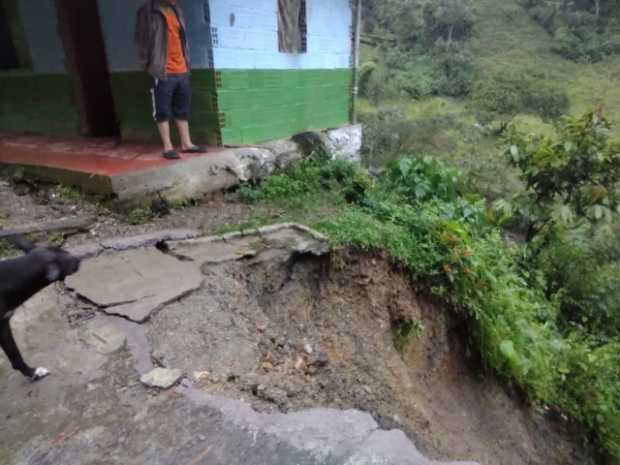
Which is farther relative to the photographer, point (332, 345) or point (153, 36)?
point (153, 36)

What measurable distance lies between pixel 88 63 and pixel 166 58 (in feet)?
8.02

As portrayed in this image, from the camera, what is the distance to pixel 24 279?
81.0 inches

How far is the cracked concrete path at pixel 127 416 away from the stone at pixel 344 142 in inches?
172

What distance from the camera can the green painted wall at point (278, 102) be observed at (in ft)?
17.1

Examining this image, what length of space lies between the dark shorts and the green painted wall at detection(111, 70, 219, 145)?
0.25m

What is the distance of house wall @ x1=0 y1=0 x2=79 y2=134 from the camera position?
5.94m

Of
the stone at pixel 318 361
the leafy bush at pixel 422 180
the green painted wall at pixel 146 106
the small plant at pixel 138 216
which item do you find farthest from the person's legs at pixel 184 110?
the stone at pixel 318 361

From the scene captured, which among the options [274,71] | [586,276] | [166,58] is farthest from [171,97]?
[586,276]

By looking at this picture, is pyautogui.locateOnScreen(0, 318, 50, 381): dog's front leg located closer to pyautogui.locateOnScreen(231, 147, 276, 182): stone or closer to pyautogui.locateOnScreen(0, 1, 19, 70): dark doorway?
pyautogui.locateOnScreen(231, 147, 276, 182): stone

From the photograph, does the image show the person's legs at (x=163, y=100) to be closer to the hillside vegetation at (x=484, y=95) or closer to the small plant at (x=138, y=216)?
the small plant at (x=138, y=216)

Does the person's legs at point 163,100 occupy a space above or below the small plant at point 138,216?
above

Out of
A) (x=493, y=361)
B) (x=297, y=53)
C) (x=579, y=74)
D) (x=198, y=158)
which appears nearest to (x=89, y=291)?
(x=198, y=158)

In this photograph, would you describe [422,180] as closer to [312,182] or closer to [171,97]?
[312,182]

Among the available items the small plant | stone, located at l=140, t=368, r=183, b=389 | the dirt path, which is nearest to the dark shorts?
the dirt path
